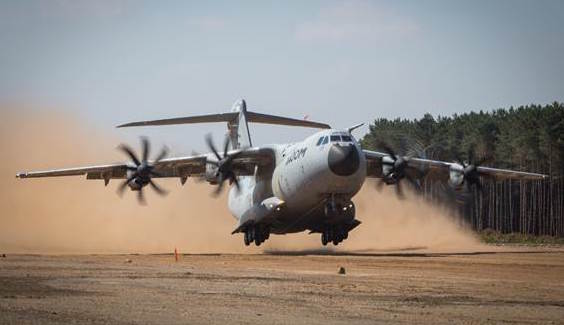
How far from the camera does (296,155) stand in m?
37.2

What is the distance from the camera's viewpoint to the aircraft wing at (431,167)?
39.8 metres

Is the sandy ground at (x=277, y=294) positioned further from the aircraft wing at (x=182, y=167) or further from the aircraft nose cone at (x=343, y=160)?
the aircraft wing at (x=182, y=167)

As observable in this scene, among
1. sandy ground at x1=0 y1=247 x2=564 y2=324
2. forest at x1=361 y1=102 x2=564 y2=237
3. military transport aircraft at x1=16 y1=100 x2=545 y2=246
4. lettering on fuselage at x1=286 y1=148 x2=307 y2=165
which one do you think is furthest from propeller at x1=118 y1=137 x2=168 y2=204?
forest at x1=361 y1=102 x2=564 y2=237

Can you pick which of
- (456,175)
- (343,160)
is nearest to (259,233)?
(343,160)

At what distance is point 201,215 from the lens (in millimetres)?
51188

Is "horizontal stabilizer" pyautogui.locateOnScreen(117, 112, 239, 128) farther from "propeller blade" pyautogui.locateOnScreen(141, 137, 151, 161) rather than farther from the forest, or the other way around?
the forest

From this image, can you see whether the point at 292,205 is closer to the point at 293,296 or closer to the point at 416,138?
the point at 293,296

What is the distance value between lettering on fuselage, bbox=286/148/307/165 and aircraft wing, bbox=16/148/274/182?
1.94 m

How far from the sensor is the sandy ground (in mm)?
14109

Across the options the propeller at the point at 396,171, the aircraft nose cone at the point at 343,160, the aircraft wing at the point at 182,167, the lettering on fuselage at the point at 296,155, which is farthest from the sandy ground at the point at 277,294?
the aircraft wing at the point at 182,167

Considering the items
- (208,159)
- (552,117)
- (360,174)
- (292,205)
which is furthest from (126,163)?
(552,117)

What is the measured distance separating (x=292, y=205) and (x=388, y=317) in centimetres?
2383

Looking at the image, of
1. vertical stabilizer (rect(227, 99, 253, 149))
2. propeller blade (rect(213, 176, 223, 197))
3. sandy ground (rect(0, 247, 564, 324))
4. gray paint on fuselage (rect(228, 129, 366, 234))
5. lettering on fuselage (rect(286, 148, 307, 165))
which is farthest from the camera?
vertical stabilizer (rect(227, 99, 253, 149))

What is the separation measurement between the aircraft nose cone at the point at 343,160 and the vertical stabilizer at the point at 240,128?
9.78m
